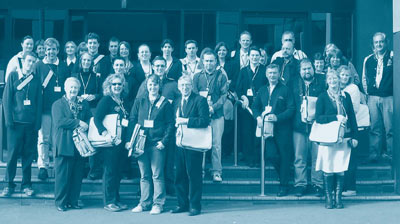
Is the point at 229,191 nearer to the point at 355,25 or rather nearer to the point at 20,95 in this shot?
the point at 20,95

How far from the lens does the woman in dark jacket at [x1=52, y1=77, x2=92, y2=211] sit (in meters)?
8.20

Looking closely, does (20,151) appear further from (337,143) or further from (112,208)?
(337,143)

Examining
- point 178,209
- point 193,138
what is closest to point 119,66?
point 193,138

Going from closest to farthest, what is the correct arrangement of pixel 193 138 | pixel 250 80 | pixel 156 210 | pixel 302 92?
1. pixel 193 138
2. pixel 156 210
3. pixel 302 92
4. pixel 250 80

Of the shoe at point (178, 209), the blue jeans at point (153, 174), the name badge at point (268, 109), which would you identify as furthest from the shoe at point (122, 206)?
the name badge at point (268, 109)

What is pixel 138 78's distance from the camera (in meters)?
9.26

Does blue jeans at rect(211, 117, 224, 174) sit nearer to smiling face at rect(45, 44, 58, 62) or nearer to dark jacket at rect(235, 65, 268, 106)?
dark jacket at rect(235, 65, 268, 106)

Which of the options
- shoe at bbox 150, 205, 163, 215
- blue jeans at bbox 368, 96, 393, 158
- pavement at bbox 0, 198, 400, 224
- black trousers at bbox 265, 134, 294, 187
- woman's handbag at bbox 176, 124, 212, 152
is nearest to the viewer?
pavement at bbox 0, 198, 400, 224

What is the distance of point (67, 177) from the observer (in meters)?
8.31

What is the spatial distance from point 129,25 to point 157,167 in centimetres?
436

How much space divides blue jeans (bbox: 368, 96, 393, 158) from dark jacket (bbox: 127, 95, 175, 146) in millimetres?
3555

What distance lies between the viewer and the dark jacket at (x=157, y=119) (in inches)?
320

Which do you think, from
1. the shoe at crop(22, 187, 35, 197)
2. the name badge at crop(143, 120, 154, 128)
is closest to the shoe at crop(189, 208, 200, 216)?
the name badge at crop(143, 120, 154, 128)

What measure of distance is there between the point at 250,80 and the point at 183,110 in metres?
1.71
